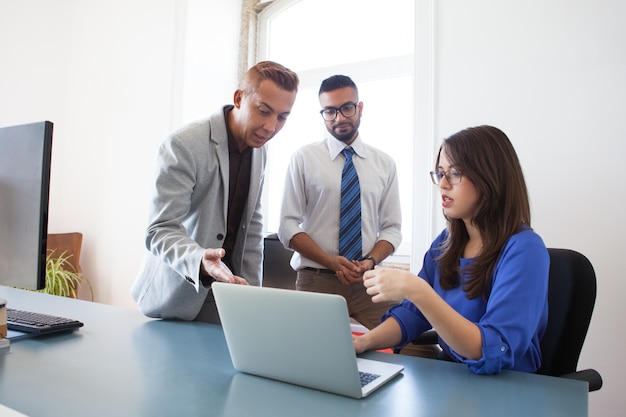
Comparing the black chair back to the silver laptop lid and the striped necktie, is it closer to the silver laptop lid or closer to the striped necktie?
the silver laptop lid

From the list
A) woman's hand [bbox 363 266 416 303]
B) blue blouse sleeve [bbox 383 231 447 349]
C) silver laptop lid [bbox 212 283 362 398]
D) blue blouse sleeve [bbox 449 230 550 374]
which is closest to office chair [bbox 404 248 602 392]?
blue blouse sleeve [bbox 449 230 550 374]

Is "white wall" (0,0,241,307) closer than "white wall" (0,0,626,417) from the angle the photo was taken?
No

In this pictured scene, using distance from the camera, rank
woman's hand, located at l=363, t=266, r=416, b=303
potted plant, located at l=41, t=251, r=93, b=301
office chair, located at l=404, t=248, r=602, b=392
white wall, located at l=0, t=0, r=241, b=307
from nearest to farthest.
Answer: woman's hand, located at l=363, t=266, r=416, b=303 → office chair, located at l=404, t=248, r=602, b=392 → potted plant, located at l=41, t=251, r=93, b=301 → white wall, located at l=0, t=0, r=241, b=307

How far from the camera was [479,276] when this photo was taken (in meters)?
1.25

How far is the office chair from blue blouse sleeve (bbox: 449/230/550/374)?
21cm

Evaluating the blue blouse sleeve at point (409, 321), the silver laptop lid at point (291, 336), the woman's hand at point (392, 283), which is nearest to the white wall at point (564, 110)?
the blue blouse sleeve at point (409, 321)

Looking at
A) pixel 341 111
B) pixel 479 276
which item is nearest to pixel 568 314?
pixel 479 276

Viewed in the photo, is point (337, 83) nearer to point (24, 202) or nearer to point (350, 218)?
point (350, 218)

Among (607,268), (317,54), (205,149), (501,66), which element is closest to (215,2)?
(317,54)

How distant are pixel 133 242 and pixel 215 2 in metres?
2.06

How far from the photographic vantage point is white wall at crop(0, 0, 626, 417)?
7.32 feet

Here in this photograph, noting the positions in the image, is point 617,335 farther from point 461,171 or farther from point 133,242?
point 133,242

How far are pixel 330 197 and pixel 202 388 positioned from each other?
1395 mm

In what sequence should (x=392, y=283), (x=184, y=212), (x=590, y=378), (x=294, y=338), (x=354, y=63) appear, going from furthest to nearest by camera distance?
(x=354, y=63), (x=184, y=212), (x=590, y=378), (x=392, y=283), (x=294, y=338)
